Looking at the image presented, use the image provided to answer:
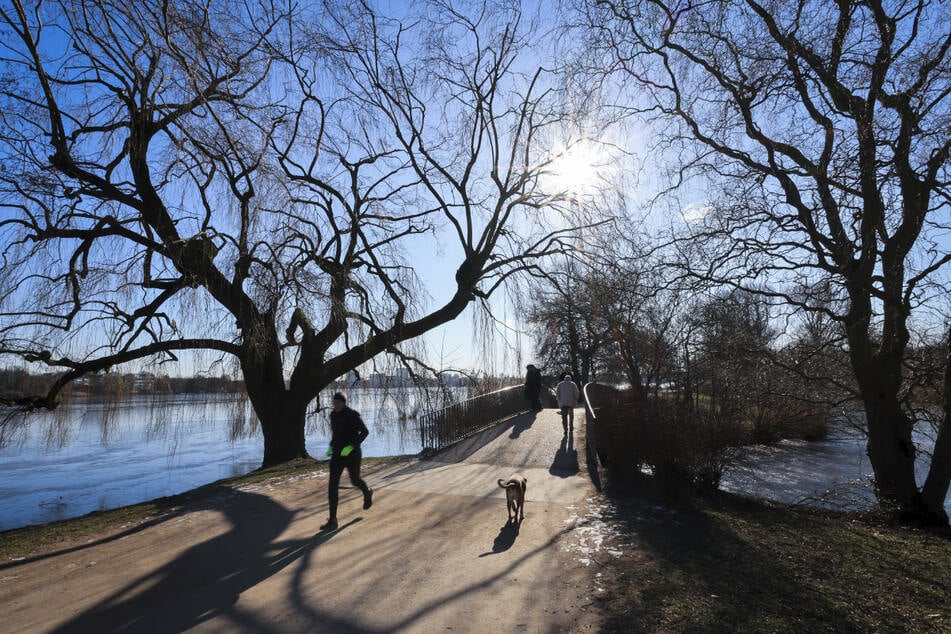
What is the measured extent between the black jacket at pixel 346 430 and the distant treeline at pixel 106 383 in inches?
220

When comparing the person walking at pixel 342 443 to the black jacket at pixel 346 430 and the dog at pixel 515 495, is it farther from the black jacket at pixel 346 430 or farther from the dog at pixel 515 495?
the dog at pixel 515 495

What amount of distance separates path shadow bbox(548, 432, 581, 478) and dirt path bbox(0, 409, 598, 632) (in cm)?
150

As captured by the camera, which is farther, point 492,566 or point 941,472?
point 941,472

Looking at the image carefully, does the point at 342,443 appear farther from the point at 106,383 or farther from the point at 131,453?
the point at 131,453

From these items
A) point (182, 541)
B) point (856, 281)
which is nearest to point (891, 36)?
point (856, 281)

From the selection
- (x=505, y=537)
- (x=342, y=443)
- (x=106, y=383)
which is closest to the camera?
(x=505, y=537)

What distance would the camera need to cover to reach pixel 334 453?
761 centimetres

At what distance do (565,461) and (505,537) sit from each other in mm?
5385

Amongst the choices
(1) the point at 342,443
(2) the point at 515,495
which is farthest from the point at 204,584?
(2) the point at 515,495

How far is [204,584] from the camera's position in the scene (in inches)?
217

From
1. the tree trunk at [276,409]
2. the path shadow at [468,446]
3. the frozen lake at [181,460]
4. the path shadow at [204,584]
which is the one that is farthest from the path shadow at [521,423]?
the path shadow at [204,584]

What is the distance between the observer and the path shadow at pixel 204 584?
467cm

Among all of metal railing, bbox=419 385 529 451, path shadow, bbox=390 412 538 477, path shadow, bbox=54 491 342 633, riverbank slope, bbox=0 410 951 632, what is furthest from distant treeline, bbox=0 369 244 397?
path shadow, bbox=54 491 342 633

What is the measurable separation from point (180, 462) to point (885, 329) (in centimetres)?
2078
